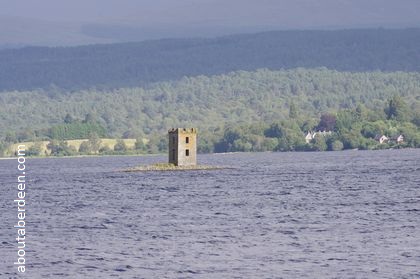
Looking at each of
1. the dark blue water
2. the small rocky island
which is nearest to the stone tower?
the small rocky island

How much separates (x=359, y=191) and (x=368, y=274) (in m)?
54.5

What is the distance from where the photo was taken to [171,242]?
78.8 m

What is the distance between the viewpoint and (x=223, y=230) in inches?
3332

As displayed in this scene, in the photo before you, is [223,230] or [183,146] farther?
[183,146]

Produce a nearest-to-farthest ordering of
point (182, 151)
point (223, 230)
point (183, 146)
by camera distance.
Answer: point (223, 230) → point (183, 146) → point (182, 151)

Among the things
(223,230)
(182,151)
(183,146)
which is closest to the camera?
(223,230)

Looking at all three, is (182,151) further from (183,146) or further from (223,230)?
(223,230)

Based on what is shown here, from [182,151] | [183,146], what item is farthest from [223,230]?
[182,151]

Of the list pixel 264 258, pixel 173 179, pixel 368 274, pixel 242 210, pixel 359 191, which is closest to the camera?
pixel 368 274

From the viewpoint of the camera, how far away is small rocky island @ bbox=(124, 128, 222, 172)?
16698 cm

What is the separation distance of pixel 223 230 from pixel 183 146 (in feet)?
273

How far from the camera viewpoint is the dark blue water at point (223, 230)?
6875 centimetres

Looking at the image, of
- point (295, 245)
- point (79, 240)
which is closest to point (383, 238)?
point (295, 245)

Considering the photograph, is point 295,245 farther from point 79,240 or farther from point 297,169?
point 297,169
